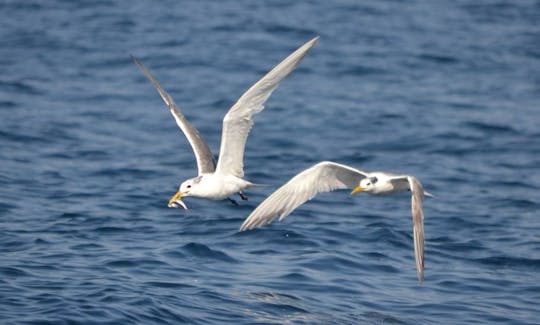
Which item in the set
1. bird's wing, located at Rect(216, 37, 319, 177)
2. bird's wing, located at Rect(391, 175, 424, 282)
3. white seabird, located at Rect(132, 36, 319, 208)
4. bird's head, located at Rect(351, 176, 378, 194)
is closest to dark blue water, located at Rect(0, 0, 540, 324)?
bird's wing, located at Rect(391, 175, 424, 282)

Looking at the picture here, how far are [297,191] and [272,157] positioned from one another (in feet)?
21.1

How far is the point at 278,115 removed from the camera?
20.6 meters

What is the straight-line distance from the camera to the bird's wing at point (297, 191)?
11.6 m

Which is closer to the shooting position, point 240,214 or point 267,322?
point 267,322

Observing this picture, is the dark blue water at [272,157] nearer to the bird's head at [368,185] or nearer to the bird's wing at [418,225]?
the bird's wing at [418,225]

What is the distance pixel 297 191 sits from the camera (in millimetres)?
11805

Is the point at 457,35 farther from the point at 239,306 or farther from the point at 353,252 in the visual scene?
the point at 239,306

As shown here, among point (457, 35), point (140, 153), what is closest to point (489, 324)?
point (140, 153)

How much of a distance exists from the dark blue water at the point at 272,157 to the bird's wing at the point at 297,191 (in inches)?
38.7

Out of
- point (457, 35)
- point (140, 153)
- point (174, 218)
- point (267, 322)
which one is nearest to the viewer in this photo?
point (267, 322)

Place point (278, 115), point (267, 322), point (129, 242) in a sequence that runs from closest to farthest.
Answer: point (267, 322) < point (129, 242) < point (278, 115)

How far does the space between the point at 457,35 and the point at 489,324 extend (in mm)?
14700

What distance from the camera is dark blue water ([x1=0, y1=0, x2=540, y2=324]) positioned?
471 inches

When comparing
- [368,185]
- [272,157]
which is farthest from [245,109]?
[272,157]
